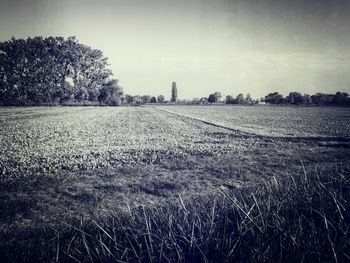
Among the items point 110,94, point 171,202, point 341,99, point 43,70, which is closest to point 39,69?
point 43,70

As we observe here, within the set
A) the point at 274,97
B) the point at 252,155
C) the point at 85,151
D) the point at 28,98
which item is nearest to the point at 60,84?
the point at 28,98

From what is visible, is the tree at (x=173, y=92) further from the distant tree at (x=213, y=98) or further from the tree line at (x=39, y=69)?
the tree line at (x=39, y=69)

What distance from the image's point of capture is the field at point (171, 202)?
1.87m

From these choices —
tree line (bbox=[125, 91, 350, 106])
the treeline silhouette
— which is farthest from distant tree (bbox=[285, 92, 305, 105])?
the treeline silhouette

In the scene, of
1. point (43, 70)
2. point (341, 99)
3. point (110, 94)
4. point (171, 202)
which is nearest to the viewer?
point (171, 202)

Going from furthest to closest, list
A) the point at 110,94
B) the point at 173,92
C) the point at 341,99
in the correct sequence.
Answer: the point at 173,92 → the point at 341,99 → the point at 110,94

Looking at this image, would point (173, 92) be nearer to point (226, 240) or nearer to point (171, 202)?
point (171, 202)

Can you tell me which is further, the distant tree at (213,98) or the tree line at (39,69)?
the distant tree at (213,98)

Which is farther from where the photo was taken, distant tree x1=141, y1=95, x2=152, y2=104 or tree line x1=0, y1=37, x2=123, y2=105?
distant tree x1=141, y1=95, x2=152, y2=104

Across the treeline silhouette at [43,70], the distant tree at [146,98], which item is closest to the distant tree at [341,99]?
the treeline silhouette at [43,70]

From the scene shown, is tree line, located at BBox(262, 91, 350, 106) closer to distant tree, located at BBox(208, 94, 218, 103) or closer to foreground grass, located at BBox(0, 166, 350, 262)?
distant tree, located at BBox(208, 94, 218, 103)

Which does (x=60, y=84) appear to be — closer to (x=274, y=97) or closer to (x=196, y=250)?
(x=196, y=250)

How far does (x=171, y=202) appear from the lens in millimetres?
4801

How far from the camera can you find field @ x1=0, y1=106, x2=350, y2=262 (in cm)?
187
